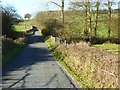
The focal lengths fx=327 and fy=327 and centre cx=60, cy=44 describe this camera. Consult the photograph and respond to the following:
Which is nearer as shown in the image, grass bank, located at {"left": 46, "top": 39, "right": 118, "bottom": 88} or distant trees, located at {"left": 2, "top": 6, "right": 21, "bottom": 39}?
grass bank, located at {"left": 46, "top": 39, "right": 118, "bottom": 88}

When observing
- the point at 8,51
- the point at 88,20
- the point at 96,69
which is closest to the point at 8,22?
the point at 88,20

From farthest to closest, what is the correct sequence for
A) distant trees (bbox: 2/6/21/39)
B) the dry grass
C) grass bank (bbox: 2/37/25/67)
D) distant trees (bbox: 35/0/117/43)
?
A: distant trees (bbox: 35/0/117/43)
distant trees (bbox: 2/6/21/39)
grass bank (bbox: 2/37/25/67)
the dry grass

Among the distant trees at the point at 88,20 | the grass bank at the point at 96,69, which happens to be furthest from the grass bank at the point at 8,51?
the distant trees at the point at 88,20

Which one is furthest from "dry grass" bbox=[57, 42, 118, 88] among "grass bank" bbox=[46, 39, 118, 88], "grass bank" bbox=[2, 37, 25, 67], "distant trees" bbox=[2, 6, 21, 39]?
"distant trees" bbox=[2, 6, 21, 39]

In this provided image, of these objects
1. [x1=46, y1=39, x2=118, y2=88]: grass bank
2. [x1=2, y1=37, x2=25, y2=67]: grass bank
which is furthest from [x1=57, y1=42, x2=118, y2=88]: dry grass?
[x1=2, y1=37, x2=25, y2=67]: grass bank

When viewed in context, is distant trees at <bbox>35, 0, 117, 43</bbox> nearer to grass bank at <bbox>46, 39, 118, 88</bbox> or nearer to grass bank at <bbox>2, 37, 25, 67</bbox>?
grass bank at <bbox>2, 37, 25, 67</bbox>

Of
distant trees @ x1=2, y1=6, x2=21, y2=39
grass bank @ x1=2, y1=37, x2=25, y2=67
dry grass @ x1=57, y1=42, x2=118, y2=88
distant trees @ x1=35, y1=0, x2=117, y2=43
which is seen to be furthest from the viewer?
distant trees @ x1=35, y1=0, x2=117, y2=43

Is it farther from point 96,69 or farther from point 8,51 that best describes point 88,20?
point 96,69

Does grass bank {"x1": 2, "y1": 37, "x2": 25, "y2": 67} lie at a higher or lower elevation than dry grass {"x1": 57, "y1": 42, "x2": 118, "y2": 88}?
lower

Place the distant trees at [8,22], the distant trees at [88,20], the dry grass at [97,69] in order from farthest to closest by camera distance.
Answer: the distant trees at [88,20] → the distant trees at [8,22] → the dry grass at [97,69]

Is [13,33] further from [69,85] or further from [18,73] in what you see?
[69,85]

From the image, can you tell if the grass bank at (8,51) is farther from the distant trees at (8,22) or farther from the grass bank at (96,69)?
the distant trees at (8,22)

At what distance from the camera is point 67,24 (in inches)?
2164

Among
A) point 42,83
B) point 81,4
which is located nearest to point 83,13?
point 81,4
